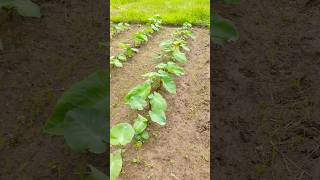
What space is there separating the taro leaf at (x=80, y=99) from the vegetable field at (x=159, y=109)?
0.24m

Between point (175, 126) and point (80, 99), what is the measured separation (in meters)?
0.85

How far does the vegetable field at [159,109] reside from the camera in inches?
117

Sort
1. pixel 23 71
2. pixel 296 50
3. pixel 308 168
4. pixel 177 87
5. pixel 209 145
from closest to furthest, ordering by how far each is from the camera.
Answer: pixel 308 168 → pixel 209 145 → pixel 23 71 → pixel 177 87 → pixel 296 50

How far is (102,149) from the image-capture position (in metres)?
2.68

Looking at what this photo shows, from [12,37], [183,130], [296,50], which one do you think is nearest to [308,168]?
[183,130]

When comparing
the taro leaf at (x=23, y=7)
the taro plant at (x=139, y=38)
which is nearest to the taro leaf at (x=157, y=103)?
the taro plant at (x=139, y=38)

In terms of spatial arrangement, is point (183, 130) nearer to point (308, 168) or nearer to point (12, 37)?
point (308, 168)

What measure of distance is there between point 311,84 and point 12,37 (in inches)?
109

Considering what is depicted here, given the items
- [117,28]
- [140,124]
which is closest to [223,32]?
[117,28]

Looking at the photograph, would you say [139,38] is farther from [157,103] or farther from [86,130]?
[86,130]

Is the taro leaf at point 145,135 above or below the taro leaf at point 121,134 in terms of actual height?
below

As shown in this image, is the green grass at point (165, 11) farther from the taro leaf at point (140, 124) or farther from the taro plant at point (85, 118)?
the taro plant at point (85, 118)

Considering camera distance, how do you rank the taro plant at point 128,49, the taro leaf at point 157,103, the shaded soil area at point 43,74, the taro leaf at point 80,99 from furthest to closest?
the taro plant at point 128,49
the taro leaf at point 157,103
the shaded soil area at point 43,74
the taro leaf at point 80,99

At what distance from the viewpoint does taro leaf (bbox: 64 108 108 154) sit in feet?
8.79
